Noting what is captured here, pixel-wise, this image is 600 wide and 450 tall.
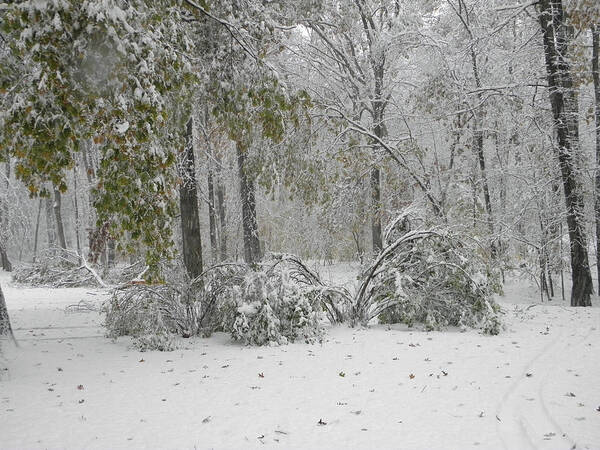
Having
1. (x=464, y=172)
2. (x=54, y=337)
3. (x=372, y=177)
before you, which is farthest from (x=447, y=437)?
(x=464, y=172)

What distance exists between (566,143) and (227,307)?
8.22m

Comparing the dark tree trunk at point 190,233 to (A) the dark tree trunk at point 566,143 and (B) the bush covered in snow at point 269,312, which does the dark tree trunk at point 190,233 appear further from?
(A) the dark tree trunk at point 566,143

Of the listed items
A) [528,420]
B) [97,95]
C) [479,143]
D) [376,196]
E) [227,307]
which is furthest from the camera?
[479,143]

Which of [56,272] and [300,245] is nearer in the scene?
[300,245]

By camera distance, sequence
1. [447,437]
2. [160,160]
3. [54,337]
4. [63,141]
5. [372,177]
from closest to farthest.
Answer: [447,437] < [63,141] < [160,160] < [54,337] < [372,177]

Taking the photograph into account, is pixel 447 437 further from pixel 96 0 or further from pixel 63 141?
pixel 96 0

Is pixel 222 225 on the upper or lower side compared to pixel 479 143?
lower

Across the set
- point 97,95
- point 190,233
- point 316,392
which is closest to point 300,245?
point 190,233

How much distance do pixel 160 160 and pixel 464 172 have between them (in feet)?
38.9

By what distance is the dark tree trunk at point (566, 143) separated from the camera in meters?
10.2

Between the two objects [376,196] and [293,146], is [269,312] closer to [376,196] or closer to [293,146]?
[293,146]

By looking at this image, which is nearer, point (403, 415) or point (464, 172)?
point (403, 415)

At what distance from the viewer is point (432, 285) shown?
8.16 m

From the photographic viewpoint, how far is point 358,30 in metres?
13.5
